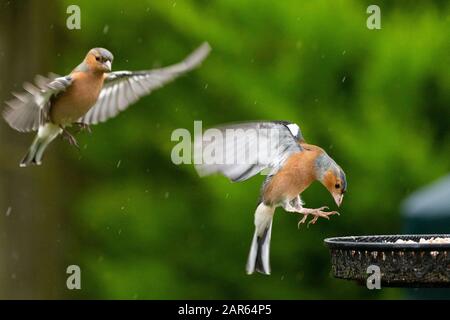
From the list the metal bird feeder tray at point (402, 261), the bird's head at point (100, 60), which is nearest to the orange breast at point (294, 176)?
the metal bird feeder tray at point (402, 261)

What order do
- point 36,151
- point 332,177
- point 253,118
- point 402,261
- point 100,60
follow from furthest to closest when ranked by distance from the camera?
point 253,118 < point 36,151 < point 100,60 < point 332,177 < point 402,261

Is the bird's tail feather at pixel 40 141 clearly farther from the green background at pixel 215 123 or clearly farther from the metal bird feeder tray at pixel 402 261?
the green background at pixel 215 123

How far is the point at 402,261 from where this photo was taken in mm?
3844

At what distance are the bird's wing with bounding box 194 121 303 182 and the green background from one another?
230cm

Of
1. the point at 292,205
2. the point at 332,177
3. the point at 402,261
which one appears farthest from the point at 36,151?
the point at 402,261

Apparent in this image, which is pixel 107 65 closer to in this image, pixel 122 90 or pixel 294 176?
pixel 122 90

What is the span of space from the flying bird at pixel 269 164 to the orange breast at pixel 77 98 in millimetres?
844

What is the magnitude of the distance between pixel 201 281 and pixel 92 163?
1.28 m

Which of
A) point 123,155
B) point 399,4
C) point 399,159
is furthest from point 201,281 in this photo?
point 399,4

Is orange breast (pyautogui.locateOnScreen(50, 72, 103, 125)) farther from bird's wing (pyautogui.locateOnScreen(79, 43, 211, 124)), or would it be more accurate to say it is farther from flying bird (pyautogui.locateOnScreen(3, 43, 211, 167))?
bird's wing (pyautogui.locateOnScreen(79, 43, 211, 124))

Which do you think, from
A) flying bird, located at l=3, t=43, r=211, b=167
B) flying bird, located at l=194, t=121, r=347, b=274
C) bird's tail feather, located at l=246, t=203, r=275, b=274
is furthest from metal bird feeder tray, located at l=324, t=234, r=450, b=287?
flying bird, located at l=3, t=43, r=211, b=167

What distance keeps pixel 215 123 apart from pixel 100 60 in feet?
8.04

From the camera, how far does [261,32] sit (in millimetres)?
7027

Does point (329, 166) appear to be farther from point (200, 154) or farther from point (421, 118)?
point (421, 118)
